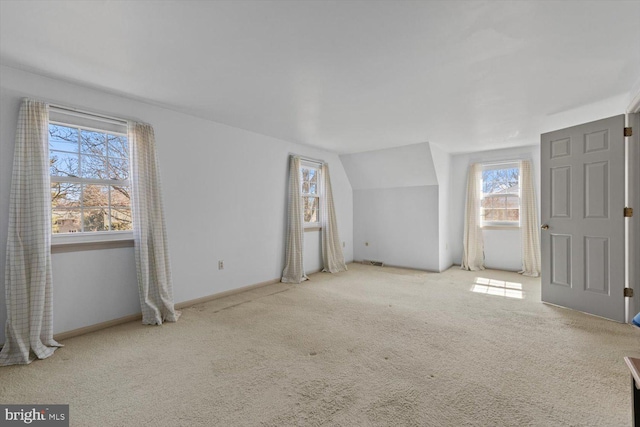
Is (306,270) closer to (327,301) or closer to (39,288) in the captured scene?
(327,301)

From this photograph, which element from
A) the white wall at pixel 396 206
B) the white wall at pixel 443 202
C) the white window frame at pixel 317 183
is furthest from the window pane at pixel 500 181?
the white window frame at pixel 317 183

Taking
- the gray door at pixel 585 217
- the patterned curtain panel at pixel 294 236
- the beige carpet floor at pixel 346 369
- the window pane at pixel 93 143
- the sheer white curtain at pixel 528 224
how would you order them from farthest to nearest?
the sheer white curtain at pixel 528 224
the patterned curtain panel at pixel 294 236
the gray door at pixel 585 217
the window pane at pixel 93 143
the beige carpet floor at pixel 346 369

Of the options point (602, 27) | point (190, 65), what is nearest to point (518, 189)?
point (602, 27)

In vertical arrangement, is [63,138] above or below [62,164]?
above

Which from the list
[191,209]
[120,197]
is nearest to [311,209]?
[191,209]

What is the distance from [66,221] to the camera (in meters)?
2.69

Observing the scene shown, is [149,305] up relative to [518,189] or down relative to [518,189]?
down

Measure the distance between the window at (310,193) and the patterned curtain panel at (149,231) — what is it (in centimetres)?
254

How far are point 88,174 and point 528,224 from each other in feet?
20.7

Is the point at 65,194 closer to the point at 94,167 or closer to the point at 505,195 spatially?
the point at 94,167

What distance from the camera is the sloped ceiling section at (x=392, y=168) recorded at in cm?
508

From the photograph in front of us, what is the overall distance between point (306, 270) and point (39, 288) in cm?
350

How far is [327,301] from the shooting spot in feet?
12.2

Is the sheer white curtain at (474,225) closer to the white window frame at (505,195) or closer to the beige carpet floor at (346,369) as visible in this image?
the white window frame at (505,195)
